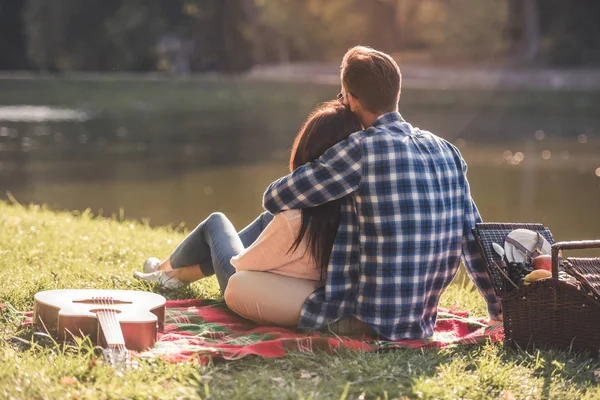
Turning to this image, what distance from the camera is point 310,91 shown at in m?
26.2

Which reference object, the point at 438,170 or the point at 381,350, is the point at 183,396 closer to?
the point at 381,350

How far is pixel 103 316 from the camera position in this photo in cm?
355

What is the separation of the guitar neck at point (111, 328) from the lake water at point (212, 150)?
4550mm

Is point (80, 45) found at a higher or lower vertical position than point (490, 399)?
higher

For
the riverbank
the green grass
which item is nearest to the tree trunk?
the riverbank

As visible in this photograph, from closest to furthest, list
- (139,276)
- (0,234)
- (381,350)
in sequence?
1. (381,350)
2. (139,276)
3. (0,234)

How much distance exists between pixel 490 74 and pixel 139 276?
28.4m

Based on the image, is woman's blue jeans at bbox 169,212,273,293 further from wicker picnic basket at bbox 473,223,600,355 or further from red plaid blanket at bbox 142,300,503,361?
wicker picnic basket at bbox 473,223,600,355

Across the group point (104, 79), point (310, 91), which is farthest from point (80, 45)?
point (310, 91)

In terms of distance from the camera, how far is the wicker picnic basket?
362cm

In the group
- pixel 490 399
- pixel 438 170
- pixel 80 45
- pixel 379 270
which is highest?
pixel 80 45

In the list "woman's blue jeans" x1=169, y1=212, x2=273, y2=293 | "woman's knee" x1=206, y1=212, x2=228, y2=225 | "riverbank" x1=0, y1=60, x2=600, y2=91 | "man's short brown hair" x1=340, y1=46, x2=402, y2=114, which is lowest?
"woman's blue jeans" x1=169, y1=212, x2=273, y2=293

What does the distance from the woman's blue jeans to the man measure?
502 mm

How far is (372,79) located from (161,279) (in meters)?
1.66
